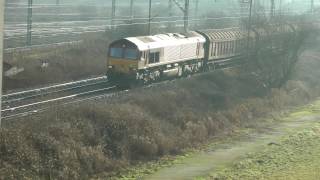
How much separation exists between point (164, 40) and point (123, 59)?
481 cm

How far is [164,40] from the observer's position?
3812 centimetres

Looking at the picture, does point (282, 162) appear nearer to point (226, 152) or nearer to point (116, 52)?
point (226, 152)

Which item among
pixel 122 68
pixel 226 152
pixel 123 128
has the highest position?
pixel 122 68

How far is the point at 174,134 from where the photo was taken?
98.2 feet

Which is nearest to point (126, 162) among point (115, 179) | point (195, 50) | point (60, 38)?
point (115, 179)

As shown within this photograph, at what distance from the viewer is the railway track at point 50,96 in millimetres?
25875

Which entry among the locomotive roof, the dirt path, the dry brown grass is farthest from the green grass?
the locomotive roof

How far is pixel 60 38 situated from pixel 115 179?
34.9m

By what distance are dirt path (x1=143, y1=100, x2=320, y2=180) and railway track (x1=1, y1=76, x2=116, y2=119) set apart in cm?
614

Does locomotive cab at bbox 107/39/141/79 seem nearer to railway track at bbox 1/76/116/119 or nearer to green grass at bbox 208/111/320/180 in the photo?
railway track at bbox 1/76/116/119

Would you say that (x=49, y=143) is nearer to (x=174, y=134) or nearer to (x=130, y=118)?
(x=130, y=118)

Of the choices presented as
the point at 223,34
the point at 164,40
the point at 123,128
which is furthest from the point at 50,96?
the point at 223,34

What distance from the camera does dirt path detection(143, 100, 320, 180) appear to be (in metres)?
24.9

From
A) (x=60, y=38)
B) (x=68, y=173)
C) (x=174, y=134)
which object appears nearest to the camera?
(x=68, y=173)
